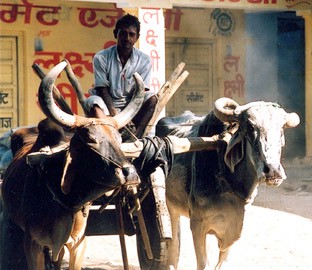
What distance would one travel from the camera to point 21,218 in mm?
6004

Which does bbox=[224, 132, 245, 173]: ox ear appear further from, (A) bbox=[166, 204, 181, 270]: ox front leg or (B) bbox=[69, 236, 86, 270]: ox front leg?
(B) bbox=[69, 236, 86, 270]: ox front leg

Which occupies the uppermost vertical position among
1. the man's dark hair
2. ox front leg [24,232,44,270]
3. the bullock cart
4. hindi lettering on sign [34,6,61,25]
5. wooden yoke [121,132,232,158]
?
hindi lettering on sign [34,6,61,25]

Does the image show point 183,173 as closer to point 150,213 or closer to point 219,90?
point 150,213

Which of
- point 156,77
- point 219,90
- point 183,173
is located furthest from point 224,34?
point 183,173

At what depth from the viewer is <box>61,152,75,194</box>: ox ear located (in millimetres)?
Answer: 5613

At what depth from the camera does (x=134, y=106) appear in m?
5.88

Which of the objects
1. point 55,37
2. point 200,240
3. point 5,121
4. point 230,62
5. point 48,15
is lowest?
point 200,240

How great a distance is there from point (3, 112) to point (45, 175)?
924 cm

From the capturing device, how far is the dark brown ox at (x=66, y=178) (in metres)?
5.39

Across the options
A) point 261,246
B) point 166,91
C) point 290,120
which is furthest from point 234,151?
point 261,246

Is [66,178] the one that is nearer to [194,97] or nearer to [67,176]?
[67,176]

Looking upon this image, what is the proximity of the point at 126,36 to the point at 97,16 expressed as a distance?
852 cm

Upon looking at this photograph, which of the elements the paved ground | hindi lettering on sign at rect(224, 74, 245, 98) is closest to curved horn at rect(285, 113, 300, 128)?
the paved ground

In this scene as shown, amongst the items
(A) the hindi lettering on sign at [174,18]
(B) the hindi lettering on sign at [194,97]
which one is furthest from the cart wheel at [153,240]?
(B) the hindi lettering on sign at [194,97]
